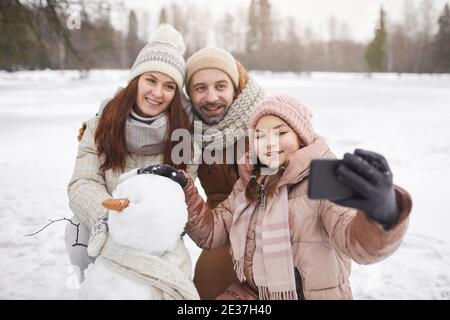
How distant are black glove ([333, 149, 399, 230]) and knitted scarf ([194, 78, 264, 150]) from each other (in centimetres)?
122

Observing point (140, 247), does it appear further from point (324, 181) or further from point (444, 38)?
point (444, 38)

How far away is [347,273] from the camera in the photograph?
5.58 ft

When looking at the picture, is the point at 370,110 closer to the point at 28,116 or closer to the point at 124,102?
the point at 28,116

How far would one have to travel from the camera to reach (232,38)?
42906 millimetres

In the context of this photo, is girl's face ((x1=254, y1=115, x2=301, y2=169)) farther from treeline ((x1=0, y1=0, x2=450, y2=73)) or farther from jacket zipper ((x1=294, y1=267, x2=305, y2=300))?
treeline ((x1=0, y1=0, x2=450, y2=73))

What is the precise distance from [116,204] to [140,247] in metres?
0.19

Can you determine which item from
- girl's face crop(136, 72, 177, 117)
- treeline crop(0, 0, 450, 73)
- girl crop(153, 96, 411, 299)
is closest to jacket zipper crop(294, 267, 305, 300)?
girl crop(153, 96, 411, 299)

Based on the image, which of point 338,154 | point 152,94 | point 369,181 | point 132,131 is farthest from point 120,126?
point 338,154

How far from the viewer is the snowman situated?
1421 mm

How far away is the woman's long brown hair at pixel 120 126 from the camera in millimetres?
2113

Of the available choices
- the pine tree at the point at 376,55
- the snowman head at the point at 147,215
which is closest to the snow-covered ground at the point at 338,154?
the snowman head at the point at 147,215

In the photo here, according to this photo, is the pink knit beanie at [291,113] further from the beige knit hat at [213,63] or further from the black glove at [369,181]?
the beige knit hat at [213,63]

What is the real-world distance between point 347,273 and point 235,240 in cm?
52

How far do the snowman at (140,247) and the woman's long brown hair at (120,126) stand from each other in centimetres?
60
